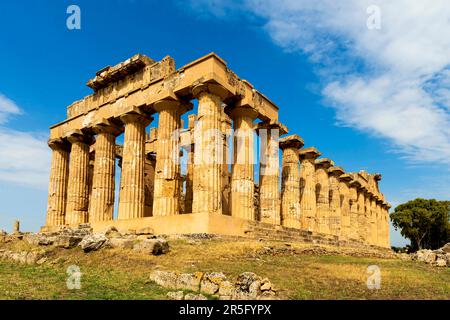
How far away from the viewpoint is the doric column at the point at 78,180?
27750 millimetres

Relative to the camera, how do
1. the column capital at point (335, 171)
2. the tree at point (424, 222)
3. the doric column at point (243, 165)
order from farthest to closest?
the tree at point (424, 222)
the column capital at point (335, 171)
the doric column at point (243, 165)

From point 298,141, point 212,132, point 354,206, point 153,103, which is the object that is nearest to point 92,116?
point 153,103

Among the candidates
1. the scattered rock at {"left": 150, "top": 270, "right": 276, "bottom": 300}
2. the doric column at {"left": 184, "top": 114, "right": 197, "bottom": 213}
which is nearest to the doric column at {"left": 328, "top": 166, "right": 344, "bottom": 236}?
the doric column at {"left": 184, "top": 114, "right": 197, "bottom": 213}

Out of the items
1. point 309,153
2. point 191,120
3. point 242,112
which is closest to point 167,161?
point 242,112

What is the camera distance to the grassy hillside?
9.31 metres

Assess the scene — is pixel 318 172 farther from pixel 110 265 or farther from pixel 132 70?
pixel 110 265

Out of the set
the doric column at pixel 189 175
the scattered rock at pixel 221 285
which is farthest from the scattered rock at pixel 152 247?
the doric column at pixel 189 175

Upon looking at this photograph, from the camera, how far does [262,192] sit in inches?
997

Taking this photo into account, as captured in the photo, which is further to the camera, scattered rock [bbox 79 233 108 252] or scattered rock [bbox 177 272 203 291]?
scattered rock [bbox 79 233 108 252]

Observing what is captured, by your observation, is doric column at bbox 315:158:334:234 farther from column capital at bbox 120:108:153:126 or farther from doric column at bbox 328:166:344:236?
column capital at bbox 120:108:153:126

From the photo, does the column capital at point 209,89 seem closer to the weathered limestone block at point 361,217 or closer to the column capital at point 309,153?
the column capital at point 309,153

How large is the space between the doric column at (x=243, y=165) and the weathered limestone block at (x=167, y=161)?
3.13 m

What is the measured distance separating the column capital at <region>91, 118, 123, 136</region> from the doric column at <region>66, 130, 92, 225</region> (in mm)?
2297

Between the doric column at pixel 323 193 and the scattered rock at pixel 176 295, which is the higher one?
the doric column at pixel 323 193
